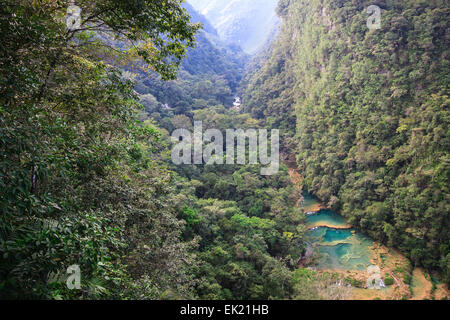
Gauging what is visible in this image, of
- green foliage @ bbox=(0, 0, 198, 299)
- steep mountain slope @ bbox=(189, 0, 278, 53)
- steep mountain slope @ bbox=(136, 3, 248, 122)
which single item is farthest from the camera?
A: steep mountain slope @ bbox=(189, 0, 278, 53)

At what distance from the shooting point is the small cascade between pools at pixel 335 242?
13.7 metres

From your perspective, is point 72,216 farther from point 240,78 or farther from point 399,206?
point 240,78

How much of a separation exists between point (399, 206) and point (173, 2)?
54.1 feet

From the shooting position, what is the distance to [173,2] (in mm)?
3742

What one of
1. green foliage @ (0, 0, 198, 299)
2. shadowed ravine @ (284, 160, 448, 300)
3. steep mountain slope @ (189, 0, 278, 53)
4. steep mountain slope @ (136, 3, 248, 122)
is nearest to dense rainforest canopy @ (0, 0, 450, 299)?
green foliage @ (0, 0, 198, 299)

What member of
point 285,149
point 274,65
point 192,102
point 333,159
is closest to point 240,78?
point 274,65

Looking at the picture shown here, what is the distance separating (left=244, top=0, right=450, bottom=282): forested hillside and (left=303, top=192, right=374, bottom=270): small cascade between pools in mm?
817

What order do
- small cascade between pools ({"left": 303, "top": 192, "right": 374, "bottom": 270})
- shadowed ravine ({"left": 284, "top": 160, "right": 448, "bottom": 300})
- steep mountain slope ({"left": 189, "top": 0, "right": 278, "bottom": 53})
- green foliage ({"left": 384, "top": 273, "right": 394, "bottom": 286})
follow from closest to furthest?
shadowed ravine ({"left": 284, "top": 160, "right": 448, "bottom": 300}), green foliage ({"left": 384, "top": 273, "right": 394, "bottom": 286}), small cascade between pools ({"left": 303, "top": 192, "right": 374, "bottom": 270}), steep mountain slope ({"left": 189, "top": 0, "right": 278, "bottom": 53})

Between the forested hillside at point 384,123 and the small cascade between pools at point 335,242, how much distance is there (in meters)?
0.82

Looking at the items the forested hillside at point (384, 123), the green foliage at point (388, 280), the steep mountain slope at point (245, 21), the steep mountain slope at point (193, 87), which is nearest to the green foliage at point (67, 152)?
the green foliage at point (388, 280)

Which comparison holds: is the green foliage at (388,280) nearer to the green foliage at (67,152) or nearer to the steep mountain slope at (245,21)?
the green foliage at (67,152)

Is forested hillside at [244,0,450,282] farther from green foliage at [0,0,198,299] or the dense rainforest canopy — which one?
green foliage at [0,0,198,299]

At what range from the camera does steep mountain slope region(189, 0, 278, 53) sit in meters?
94.5

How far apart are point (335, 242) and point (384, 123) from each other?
898cm
